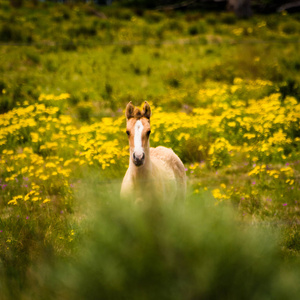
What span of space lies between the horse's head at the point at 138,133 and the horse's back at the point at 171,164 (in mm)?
574

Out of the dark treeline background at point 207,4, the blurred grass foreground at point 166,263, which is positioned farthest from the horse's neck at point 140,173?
the dark treeline background at point 207,4

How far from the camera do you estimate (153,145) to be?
495 cm

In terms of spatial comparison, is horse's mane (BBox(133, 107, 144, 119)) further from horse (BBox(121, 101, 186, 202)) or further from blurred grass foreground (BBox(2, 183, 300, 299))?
blurred grass foreground (BBox(2, 183, 300, 299))

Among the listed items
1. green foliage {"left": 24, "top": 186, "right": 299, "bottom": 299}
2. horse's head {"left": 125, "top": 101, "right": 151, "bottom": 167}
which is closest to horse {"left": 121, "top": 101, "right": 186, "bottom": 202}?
horse's head {"left": 125, "top": 101, "right": 151, "bottom": 167}

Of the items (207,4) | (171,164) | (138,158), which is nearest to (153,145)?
(171,164)

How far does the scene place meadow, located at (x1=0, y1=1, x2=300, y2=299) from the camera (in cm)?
153

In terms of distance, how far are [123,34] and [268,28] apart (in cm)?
465

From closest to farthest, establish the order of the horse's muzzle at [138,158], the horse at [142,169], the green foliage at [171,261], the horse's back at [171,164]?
1. the green foliage at [171,261]
2. the horse's muzzle at [138,158]
3. the horse at [142,169]
4. the horse's back at [171,164]

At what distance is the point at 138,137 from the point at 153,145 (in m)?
2.21

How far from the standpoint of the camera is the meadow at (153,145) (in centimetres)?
153

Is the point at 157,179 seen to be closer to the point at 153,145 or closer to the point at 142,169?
the point at 142,169

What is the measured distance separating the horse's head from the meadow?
0.39 m

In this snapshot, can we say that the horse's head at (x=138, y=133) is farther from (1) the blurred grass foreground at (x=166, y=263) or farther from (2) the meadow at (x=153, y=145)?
(1) the blurred grass foreground at (x=166, y=263)

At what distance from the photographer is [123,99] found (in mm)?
6875
